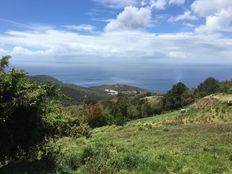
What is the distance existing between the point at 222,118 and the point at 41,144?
21.3m

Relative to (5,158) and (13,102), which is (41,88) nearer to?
(13,102)

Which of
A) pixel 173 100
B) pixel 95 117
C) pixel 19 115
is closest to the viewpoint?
pixel 19 115

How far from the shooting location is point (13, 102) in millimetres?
8812

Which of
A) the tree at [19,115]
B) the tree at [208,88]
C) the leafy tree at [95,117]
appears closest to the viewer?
the tree at [19,115]

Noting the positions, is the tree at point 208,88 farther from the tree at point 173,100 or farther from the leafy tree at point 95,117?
the leafy tree at point 95,117

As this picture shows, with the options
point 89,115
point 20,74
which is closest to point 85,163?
point 20,74

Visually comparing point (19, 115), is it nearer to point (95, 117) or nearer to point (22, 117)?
point (22, 117)

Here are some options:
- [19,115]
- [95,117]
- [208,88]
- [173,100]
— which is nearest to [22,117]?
[19,115]

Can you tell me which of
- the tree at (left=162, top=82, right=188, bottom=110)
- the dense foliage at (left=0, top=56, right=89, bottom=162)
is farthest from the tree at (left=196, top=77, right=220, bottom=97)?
the dense foliage at (left=0, top=56, right=89, bottom=162)

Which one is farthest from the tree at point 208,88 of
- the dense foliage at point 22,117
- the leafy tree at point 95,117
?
the dense foliage at point 22,117

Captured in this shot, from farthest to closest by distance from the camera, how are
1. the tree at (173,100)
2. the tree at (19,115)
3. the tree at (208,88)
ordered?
the tree at (208,88) < the tree at (173,100) < the tree at (19,115)

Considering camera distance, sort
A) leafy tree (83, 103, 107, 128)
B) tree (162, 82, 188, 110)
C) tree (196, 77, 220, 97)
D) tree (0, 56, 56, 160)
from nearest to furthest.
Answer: tree (0, 56, 56, 160)
leafy tree (83, 103, 107, 128)
tree (162, 82, 188, 110)
tree (196, 77, 220, 97)

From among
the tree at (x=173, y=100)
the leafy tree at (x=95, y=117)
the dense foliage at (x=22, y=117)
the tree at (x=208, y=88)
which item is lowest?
the leafy tree at (x=95, y=117)

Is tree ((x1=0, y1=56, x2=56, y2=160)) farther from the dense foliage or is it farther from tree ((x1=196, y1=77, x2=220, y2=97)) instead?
tree ((x1=196, y1=77, x2=220, y2=97))
